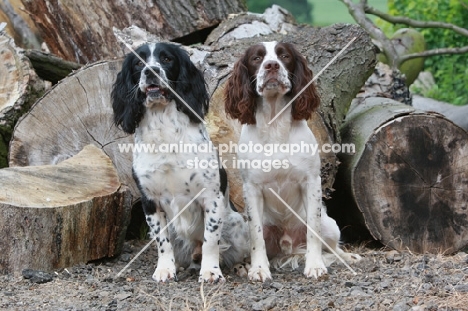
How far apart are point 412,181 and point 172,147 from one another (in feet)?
6.13

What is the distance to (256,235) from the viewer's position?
14.2 feet

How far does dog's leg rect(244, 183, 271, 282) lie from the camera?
4.22 meters

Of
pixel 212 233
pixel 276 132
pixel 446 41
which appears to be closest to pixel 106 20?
pixel 276 132

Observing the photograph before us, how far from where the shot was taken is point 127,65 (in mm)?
4281

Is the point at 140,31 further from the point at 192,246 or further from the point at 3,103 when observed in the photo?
the point at 192,246

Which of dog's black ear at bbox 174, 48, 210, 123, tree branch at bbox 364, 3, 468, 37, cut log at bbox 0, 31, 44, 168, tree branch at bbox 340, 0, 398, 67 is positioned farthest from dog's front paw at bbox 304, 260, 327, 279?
tree branch at bbox 364, 3, 468, 37

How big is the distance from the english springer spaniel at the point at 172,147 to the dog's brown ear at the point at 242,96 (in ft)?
0.63

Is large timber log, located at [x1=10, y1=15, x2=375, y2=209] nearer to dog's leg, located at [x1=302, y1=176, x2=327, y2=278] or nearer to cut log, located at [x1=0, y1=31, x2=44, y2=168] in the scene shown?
cut log, located at [x1=0, y1=31, x2=44, y2=168]

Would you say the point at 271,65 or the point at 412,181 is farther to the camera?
the point at 412,181

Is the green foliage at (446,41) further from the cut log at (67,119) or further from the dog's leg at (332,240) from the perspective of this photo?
the cut log at (67,119)

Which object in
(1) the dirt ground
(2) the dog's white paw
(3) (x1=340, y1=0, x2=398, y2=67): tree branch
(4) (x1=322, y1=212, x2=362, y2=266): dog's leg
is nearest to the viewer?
(1) the dirt ground

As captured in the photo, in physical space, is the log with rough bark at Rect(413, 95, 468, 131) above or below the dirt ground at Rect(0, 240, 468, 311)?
above

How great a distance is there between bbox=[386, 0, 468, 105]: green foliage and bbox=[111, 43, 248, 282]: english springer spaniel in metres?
7.10

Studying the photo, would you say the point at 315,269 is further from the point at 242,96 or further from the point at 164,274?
the point at 242,96
